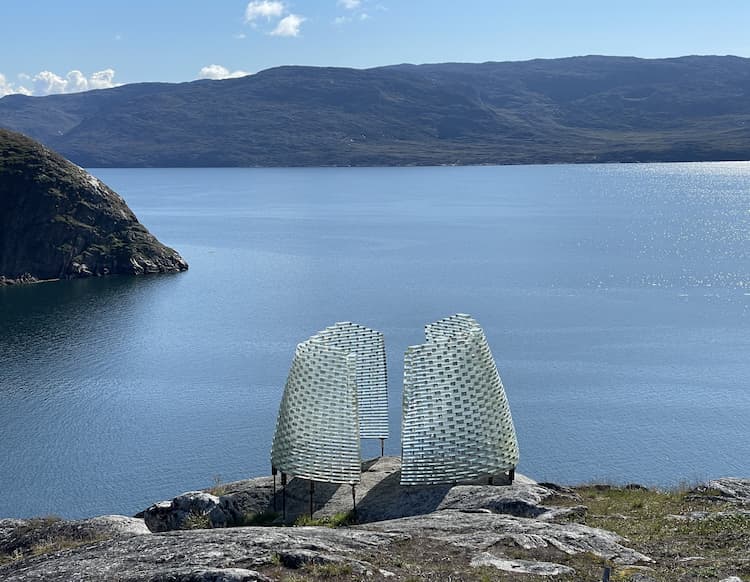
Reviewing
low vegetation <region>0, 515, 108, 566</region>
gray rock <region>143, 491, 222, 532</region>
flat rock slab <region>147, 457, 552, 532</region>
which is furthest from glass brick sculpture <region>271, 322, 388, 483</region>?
low vegetation <region>0, 515, 108, 566</region>

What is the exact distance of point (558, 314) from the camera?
12738cm

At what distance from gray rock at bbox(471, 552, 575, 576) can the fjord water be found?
38574mm

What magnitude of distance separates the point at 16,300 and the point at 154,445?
8114 cm

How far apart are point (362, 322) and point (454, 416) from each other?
75.9 metres

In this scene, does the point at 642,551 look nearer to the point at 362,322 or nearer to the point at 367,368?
the point at 367,368

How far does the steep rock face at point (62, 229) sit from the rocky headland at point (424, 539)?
135m

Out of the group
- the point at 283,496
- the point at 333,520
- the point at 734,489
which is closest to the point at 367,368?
the point at 283,496

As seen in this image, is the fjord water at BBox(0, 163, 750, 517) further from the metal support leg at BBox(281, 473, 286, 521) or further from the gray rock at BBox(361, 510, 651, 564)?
the gray rock at BBox(361, 510, 651, 564)

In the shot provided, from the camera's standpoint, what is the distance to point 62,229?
562ft

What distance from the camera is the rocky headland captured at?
95.5 feet

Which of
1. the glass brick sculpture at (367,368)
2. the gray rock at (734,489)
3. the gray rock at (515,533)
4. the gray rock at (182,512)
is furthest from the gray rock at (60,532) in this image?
the gray rock at (734,489)

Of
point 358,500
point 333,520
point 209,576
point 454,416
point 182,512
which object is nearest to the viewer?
point 209,576

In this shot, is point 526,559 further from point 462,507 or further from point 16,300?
point 16,300

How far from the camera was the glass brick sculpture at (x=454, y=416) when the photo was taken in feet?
151
